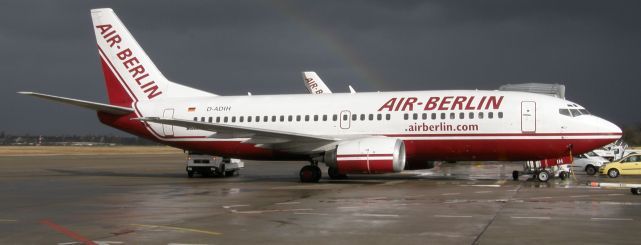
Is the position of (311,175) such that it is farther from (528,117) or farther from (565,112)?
(565,112)

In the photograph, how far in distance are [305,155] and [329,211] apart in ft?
43.5

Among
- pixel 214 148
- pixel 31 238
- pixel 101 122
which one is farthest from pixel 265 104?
pixel 31 238

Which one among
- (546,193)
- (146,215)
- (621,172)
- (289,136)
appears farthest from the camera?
(621,172)

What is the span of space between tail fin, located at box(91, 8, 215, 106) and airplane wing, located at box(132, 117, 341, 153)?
227 inches

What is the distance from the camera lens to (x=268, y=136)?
1106 inches

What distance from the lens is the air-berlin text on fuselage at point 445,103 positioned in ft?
89.8

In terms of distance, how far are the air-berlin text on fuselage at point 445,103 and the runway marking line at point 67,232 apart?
55.3 ft

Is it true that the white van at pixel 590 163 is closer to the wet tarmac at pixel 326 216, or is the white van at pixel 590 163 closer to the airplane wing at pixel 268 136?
the wet tarmac at pixel 326 216

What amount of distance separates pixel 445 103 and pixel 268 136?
7.47 m

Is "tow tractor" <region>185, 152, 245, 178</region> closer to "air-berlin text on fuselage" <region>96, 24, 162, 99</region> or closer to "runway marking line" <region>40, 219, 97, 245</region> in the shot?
"air-berlin text on fuselage" <region>96, 24, 162, 99</region>

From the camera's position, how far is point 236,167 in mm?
36000

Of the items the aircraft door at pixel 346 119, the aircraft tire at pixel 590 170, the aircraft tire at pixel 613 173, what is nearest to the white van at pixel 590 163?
the aircraft tire at pixel 590 170

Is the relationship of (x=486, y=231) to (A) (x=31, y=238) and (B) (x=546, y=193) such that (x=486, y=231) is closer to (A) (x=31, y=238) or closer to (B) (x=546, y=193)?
(A) (x=31, y=238)

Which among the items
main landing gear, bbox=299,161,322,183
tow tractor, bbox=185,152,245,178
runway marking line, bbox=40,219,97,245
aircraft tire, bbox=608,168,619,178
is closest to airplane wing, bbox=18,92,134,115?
tow tractor, bbox=185,152,245,178
